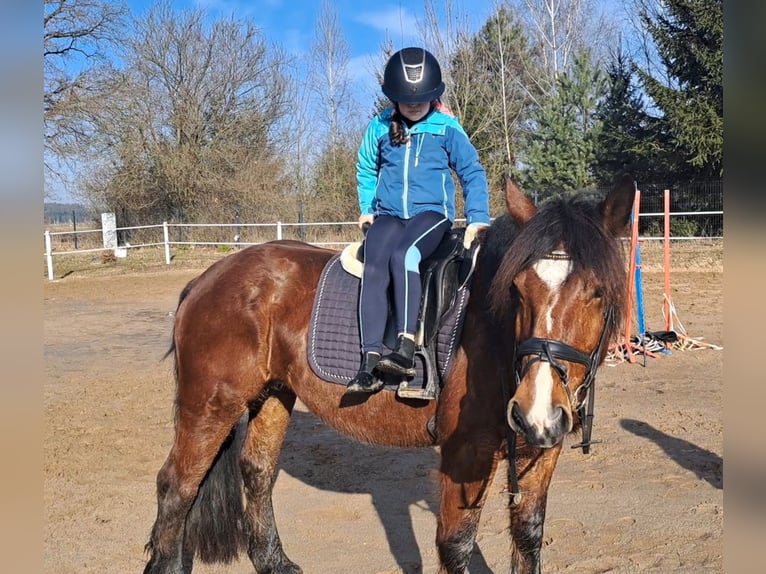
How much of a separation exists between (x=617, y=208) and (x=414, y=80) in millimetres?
1187

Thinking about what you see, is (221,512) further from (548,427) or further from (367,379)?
(548,427)

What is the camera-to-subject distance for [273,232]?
76.7ft

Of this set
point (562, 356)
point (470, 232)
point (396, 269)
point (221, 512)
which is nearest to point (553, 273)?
point (562, 356)

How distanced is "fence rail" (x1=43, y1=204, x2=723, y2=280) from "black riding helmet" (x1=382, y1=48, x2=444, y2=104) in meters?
16.3

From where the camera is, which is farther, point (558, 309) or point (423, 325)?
point (423, 325)

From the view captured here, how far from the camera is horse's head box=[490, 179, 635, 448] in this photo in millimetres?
1950

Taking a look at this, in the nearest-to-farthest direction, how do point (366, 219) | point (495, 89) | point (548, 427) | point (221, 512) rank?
point (548, 427)
point (366, 219)
point (221, 512)
point (495, 89)

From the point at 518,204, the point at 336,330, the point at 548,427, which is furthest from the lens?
the point at 336,330

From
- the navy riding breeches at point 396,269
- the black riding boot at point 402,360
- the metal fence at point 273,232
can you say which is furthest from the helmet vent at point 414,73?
the metal fence at point 273,232

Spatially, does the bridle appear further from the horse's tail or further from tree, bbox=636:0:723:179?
tree, bbox=636:0:723:179

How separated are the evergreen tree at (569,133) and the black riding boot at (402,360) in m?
20.0

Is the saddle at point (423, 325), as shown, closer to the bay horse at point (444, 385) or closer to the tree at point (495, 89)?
the bay horse at point (444, 385)

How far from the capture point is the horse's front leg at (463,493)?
2602mm

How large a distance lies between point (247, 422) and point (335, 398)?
899 millimetres
